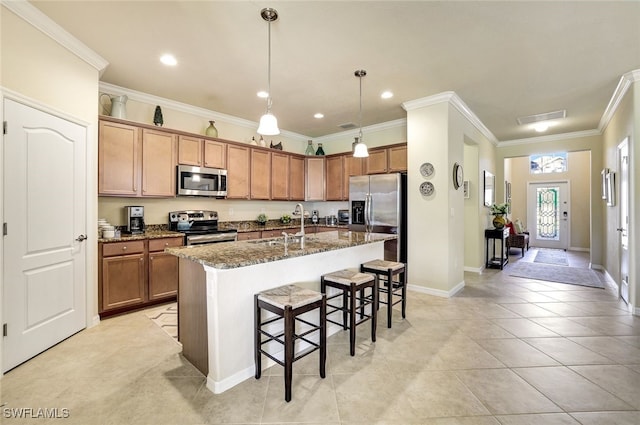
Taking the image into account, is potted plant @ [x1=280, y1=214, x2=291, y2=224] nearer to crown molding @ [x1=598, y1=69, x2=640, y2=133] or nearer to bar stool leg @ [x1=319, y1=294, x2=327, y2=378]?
bar stool leg @ [x1=319, y1=294, x2=327, y2=378]

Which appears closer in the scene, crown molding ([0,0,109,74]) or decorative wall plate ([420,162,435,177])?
crown molding ([0,0,109,74])

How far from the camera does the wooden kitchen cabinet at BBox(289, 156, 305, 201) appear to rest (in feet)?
18.6

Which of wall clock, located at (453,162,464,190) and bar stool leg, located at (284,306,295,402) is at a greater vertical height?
wall clock, located at (453,162,464,190)

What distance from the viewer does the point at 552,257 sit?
7.19 m

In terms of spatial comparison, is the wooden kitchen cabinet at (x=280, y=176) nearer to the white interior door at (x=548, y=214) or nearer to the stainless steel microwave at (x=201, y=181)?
the stainless steel microwave at (x=201, y=181)

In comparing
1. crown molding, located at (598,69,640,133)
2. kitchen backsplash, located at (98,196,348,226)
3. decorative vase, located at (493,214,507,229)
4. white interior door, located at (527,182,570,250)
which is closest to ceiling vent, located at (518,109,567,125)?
crown molding, located at (598,69,640,133)

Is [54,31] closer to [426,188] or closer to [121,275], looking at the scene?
[121,275]

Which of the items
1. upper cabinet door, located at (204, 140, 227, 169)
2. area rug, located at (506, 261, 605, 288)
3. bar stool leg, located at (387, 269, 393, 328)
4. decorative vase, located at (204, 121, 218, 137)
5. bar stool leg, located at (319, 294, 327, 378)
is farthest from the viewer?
area rug, located at (506, 261, 605, 288)

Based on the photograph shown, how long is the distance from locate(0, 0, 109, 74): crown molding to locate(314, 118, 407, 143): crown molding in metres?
4.06

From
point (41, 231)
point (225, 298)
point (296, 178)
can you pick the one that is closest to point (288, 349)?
point (225, 298)

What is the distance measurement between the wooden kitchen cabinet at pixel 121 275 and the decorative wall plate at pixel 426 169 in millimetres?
3781

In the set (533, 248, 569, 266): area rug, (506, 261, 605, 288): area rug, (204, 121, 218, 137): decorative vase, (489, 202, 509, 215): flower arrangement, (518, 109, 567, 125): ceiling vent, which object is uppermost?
(518, 109, 567, 125): ceiling vent

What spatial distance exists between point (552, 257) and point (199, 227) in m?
8.08

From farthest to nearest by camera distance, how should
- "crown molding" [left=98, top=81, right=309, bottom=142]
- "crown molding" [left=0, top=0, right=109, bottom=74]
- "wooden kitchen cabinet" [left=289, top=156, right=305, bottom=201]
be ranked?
"wooden kitchen cabinet" [left=289, top=156, right=305, bottom=201] → "crown molding" [left=98, top=81, right=309, bottom=142] → "crown molding" [left=0, top=0, right=109, bottom=74]
